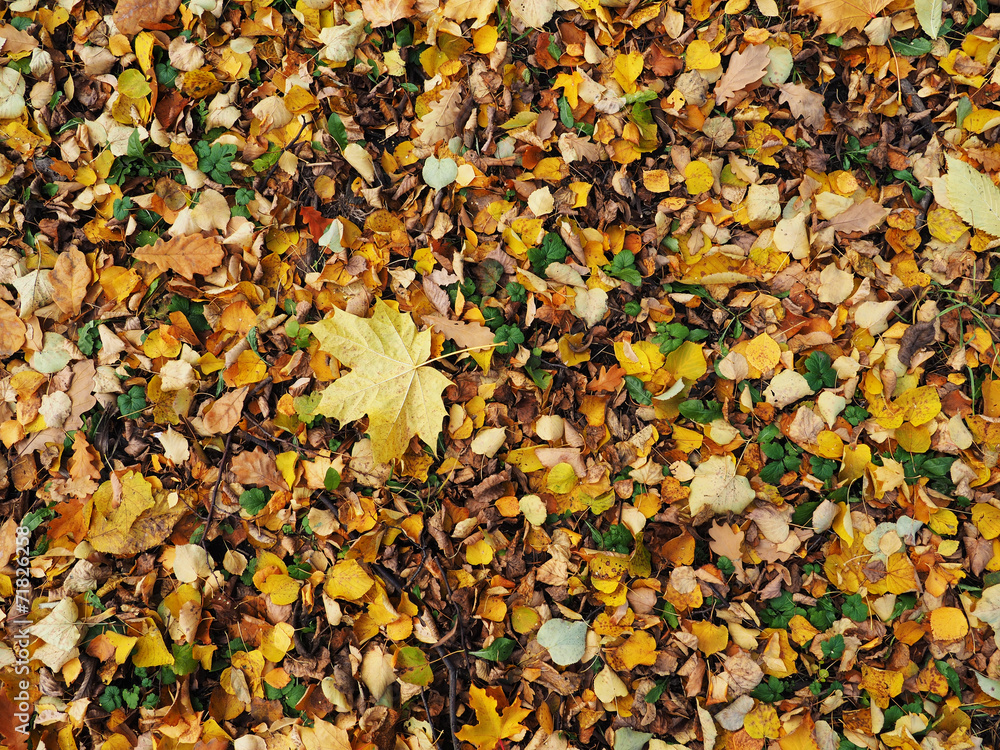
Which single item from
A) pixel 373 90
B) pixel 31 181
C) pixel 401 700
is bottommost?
pixel 401 700

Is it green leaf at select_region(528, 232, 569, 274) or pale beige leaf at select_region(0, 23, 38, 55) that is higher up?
pale beige leaf at select_region(0, 23, 38, 55)

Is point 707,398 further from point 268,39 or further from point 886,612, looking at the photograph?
point 268,39

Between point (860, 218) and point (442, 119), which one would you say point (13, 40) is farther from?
point (860, 218)

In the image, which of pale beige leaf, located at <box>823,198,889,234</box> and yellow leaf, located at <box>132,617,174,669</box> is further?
pale beige leaf, located at <box>823,198,889,234</box>

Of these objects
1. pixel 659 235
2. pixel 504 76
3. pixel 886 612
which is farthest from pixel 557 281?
pixel 886 612

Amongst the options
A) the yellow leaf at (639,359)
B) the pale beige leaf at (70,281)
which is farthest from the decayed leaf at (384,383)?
the pale beige leaf at (70,281)

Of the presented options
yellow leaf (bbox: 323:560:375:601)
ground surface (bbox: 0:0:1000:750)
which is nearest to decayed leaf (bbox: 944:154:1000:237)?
ground surface (bbox: 0:0:1000:750)

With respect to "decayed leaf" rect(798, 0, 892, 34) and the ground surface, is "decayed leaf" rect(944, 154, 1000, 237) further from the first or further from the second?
"decayed leaf" rect(798, 0, 892, 34)

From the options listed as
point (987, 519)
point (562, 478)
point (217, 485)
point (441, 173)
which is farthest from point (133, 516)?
point (987, 519)
